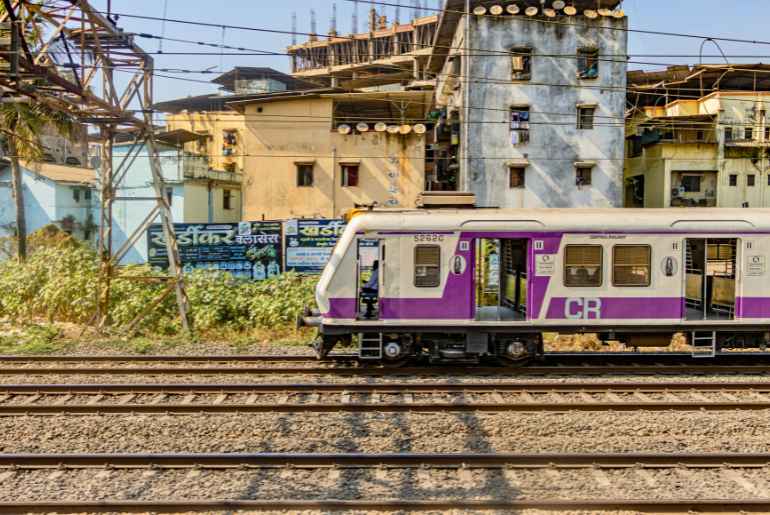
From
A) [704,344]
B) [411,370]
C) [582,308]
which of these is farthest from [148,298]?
[704,344]

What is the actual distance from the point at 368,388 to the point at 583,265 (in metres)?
4.60

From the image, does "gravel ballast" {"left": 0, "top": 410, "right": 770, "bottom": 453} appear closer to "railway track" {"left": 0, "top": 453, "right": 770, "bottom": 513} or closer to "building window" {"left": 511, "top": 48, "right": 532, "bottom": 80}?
"railway track" {"left": 0, "top": 453, "right": 770, "bottom": 513}

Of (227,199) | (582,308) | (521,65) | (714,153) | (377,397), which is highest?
(521,65)

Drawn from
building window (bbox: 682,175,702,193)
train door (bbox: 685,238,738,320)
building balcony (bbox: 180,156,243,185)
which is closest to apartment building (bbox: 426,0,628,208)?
building window (bbox: 682,175,702,193)

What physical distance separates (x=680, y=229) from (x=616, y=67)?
2274cm

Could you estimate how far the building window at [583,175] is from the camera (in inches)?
1270

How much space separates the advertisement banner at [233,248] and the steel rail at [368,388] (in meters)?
14.2

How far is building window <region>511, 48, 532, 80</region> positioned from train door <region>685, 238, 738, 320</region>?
20414 millimetres

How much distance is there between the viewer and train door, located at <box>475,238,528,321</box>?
42.4ft

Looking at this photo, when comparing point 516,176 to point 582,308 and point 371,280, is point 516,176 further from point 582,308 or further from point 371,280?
point 371,280

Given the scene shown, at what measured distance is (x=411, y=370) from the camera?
12.3 m

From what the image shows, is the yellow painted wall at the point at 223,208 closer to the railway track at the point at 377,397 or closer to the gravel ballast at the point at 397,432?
the railway track at the point at 377,397

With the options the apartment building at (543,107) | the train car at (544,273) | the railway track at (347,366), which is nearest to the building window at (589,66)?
the apartment building at (543,107)

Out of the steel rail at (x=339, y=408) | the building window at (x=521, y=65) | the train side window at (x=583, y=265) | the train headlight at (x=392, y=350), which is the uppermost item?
the building window at (x=521, y=65)
